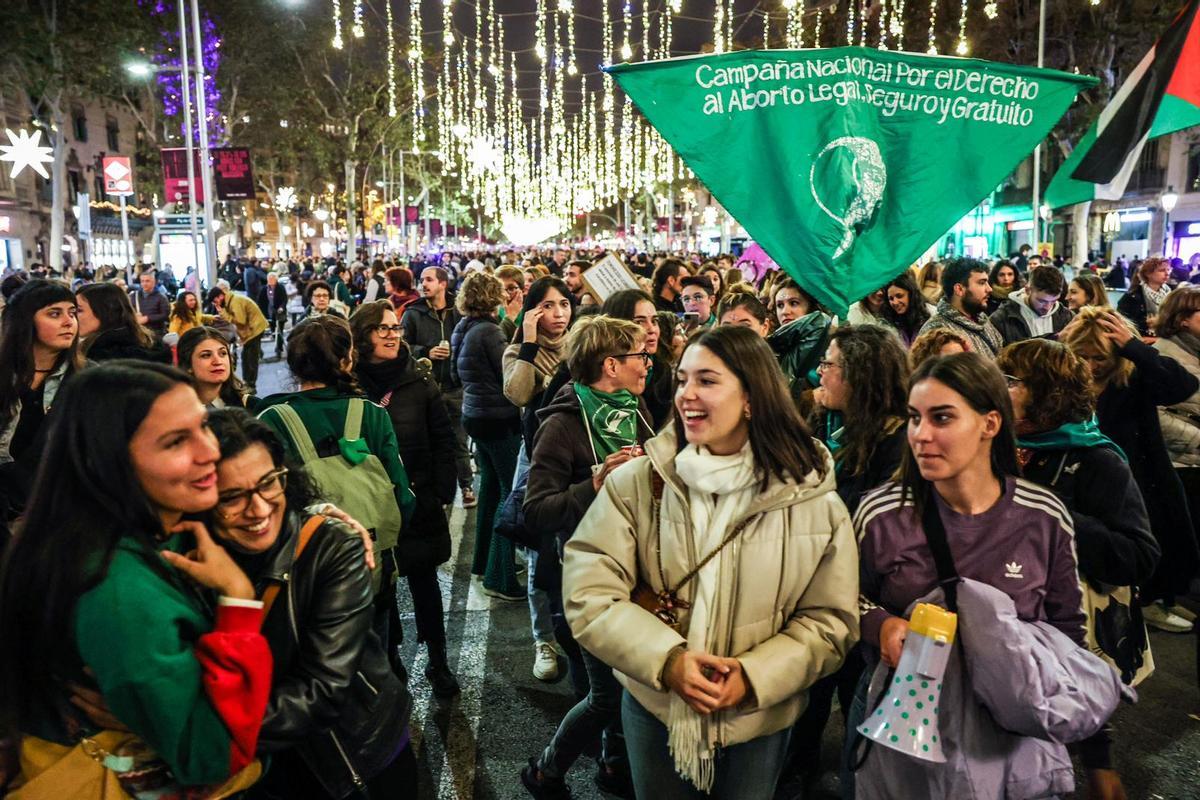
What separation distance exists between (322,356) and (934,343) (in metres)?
2.88

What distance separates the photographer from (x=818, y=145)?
3809mm

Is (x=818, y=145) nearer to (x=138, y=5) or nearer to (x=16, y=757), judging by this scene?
(x=16, y=757)

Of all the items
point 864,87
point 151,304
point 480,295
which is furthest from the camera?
point 151,304

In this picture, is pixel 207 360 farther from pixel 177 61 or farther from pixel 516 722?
pixel 177 61

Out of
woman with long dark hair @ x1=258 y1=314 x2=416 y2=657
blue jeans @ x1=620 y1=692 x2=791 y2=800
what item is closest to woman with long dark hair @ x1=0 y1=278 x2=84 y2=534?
woman with long dark hair @ x1=258 y1=314 x2=416 y2=657

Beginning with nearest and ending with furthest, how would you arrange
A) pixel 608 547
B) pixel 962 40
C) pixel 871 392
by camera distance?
pixel 608 547, pixel 871 392, pixel 962 40

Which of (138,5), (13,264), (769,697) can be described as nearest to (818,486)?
(769,697)

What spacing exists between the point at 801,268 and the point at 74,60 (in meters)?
30.8

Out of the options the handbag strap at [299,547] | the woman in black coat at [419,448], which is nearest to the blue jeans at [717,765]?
the handbag strap at [299,547]

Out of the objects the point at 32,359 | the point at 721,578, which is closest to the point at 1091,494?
the point at 721,578

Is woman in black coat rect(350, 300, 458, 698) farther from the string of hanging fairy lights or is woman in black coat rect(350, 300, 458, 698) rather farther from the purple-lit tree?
the purple-lit tree

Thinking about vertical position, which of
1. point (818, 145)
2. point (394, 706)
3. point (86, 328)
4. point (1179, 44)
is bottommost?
point (394, 706)

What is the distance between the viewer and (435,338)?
824cm

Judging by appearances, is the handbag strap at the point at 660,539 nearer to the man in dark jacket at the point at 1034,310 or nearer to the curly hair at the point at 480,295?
the curly hair at the point at 480,295
